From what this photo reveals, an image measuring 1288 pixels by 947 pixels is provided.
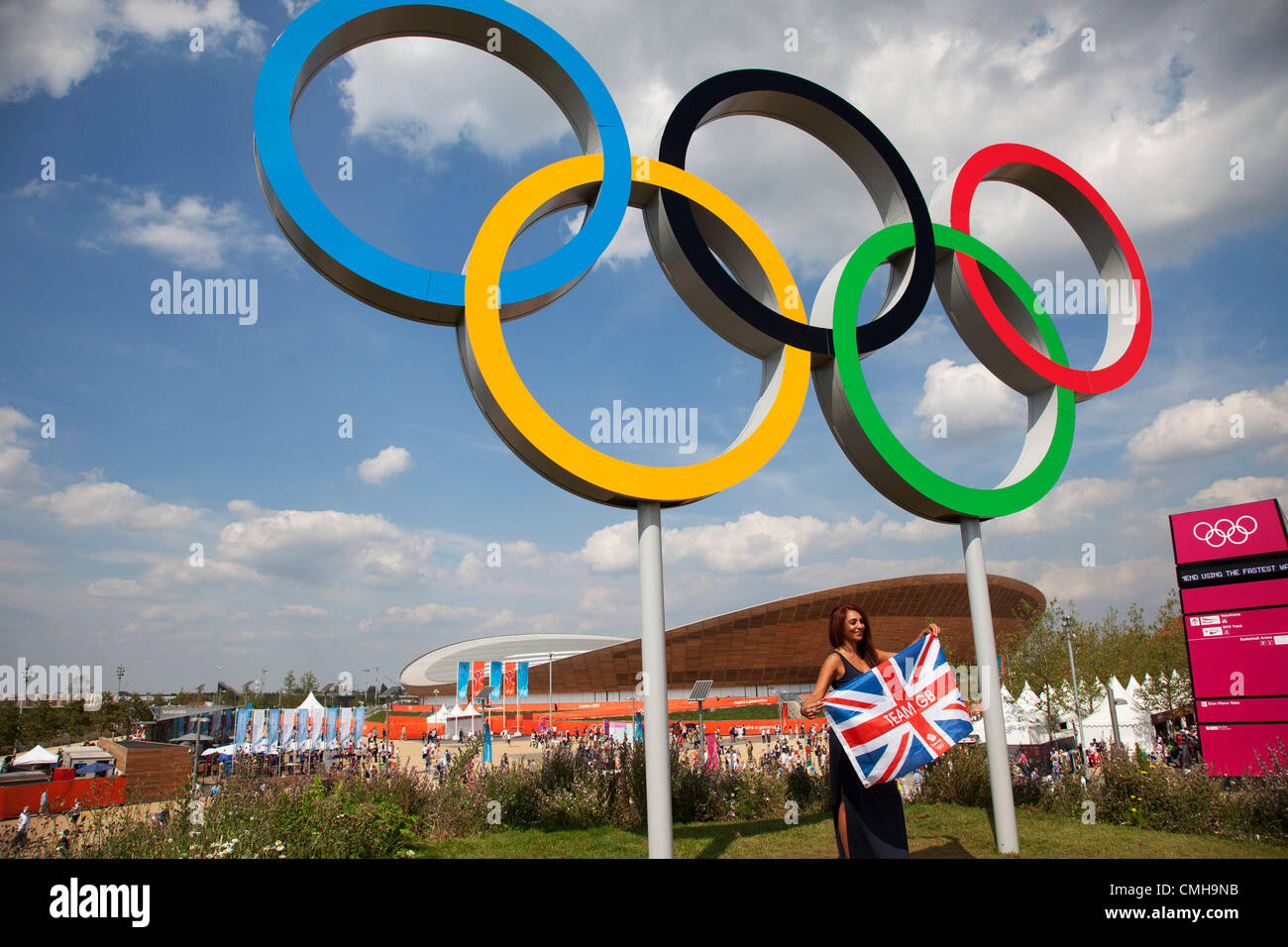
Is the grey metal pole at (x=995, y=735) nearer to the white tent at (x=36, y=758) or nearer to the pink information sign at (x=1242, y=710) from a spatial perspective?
the pink information sign at (x=1242, y=710)

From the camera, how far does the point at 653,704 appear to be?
6488 millimetres

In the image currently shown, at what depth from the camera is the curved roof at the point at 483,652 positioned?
7494 cm

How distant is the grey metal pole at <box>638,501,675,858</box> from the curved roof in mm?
66612

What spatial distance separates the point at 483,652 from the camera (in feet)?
262

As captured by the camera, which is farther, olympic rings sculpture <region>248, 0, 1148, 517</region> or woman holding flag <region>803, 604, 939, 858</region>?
olympic rings sculpture <region>248, 0, 1148, 517</region>

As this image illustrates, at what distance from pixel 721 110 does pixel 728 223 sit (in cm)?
174

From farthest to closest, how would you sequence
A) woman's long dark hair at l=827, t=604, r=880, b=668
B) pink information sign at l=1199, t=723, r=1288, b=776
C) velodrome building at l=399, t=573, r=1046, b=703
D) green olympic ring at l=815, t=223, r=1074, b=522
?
velodrome building at l=399, t=573, r=1046, b=703
pink information sign at l=1199, t=723, r=1288, b=776
green olympic ring at l=815, t=223, r=1074, b=522
woman's long dark hair at l=827, t=604, r=880, b=668

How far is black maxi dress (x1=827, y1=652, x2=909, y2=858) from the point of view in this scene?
4988mm

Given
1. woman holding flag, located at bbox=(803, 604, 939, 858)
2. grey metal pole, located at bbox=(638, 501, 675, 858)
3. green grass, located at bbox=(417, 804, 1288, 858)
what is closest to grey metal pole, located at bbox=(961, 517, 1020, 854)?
green grass, located at bbox=(417, 804, 1288, 858)

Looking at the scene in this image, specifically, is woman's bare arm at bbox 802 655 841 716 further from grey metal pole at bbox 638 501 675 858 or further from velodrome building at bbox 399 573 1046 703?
velodrome building at bbox 399 573 1046 703

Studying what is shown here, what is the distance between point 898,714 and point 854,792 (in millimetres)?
642

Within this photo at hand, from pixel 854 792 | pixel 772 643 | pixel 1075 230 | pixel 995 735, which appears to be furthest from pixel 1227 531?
pixel 772 643

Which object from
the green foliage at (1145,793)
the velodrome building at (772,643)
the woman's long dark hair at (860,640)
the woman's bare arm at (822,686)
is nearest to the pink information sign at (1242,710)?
the green foliage at (1145,793)
